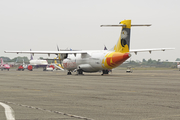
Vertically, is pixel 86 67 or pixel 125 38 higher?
pixel 125 38

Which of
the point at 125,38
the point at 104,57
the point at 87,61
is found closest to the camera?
the point at 125,38

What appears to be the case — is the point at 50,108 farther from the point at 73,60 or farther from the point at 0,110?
the point at 73,60

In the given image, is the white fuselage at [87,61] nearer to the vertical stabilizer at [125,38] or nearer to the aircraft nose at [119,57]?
the aircraft nose at [119,57]

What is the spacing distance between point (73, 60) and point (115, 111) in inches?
1768

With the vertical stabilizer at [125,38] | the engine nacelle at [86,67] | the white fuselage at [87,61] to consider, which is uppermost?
the vertical stabilizer at [125,38]

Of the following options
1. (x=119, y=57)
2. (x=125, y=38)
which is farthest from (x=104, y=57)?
(x=125, y=38)

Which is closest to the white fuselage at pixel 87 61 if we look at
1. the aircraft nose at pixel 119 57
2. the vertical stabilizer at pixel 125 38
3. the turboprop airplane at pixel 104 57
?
the turboprop airplane at pixel 104 57

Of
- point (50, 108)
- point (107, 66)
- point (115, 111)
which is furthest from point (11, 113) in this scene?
point (107, 66)

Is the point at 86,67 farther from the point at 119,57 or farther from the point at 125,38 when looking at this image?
the point at 125,38

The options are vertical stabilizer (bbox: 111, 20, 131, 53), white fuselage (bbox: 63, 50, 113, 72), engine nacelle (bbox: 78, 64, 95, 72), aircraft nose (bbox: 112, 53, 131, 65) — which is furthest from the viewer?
engine nacelle (bbox: 78, 64, 95, 72)

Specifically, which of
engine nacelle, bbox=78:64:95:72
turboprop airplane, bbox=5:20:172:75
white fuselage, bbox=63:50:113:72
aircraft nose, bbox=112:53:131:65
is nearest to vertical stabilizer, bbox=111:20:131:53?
turboprop airplane, bbox=5:20:172:75

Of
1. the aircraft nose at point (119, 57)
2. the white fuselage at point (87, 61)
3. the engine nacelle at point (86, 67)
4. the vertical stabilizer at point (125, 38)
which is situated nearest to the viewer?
the aircraft nose at point (119, 57)

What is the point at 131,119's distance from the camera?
8836mm

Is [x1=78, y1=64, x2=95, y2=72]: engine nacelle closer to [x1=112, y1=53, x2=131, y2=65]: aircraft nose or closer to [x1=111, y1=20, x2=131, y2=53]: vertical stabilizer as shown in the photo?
[x1=112, y1=53, x2=131, y2=65]: aircraft nose
